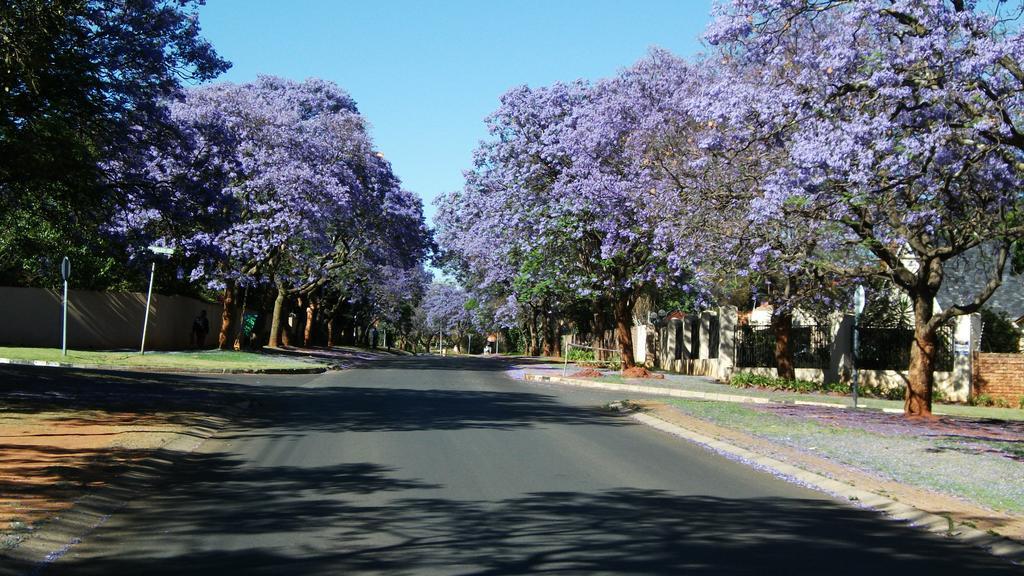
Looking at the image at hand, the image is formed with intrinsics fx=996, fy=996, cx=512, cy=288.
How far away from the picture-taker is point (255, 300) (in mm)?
59062

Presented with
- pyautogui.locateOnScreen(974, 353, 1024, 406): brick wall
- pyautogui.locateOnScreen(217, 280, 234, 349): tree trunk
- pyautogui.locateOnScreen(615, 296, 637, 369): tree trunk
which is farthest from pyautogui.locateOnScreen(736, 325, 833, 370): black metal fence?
pyautogui.locateOnScreen(217, 280, 234, 349): tree trunk

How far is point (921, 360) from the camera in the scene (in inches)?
755

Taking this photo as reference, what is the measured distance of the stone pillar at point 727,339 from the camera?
33281 millimetres

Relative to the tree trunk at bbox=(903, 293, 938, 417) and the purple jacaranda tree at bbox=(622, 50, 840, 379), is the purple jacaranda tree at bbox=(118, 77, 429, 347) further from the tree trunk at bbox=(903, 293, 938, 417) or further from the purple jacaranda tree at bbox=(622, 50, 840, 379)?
the tree trunk at bbox=(903, 293, 938, 417)

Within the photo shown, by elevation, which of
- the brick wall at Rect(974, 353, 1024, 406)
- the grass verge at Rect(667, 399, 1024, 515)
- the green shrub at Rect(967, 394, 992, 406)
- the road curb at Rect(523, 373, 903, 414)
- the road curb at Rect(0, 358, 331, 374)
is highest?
the brick wall at Rect(974, 353, 1024, 406)

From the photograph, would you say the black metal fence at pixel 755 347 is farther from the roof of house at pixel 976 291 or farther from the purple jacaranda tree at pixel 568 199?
the roof of house at pixel 976 291

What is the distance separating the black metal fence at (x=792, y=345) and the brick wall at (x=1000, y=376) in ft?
15.4

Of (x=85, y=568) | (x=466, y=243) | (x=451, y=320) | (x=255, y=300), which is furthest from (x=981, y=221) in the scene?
(x=451, y=320)

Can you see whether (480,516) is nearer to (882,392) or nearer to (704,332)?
(882,392)

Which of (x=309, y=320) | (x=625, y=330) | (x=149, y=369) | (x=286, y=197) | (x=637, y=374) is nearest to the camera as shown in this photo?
(x=149, y=369)

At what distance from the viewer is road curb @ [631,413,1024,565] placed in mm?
7660

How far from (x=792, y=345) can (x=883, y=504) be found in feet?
77.3

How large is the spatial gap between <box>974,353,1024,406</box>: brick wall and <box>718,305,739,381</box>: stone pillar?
8.22m

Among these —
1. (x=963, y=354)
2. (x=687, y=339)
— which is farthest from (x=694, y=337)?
(x=963, y=354)
